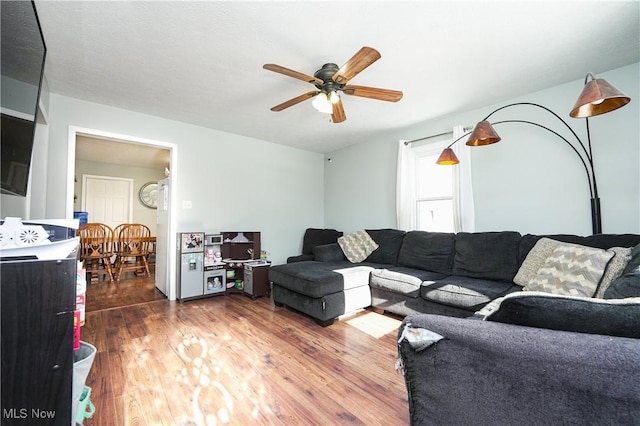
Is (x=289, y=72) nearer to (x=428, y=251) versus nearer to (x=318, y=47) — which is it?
(x=318, y=47)

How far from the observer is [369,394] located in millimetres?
1640

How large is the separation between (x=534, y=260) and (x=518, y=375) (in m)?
2.19

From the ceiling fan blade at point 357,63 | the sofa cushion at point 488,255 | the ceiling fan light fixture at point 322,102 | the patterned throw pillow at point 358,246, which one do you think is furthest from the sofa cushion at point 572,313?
the patterned throw pillow at point 358,246

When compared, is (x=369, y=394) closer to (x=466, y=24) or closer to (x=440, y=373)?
(x=440, y=373)

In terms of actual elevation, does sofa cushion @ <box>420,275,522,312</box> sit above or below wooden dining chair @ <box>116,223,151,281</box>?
below

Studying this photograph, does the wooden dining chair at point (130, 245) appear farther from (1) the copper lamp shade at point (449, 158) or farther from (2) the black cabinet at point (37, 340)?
(1) the copper lamp shade at point (449, 158)

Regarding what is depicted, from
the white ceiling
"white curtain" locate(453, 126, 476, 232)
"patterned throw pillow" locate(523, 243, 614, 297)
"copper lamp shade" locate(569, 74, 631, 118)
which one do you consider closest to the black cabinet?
the white ceiling

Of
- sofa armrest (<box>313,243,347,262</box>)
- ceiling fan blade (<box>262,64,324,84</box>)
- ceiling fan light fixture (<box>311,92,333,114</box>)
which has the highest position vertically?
ceiling fan blade (<box>262,64,324,84</box>)

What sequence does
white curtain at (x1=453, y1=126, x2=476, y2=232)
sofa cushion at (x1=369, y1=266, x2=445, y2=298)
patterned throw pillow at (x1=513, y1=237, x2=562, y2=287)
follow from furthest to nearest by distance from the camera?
white curtain at (x1=453, y1=126, x2=476, y2=232)
sofa cushion at (x1=369, y1=266, x2=445, y2=298)
patterned throw pillow at (x1=513, y1=237, x2=562, y2=287)

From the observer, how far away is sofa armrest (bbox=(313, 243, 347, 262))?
383 centimetres

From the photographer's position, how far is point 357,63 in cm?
191

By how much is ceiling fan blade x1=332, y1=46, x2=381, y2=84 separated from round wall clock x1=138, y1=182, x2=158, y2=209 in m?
6.43

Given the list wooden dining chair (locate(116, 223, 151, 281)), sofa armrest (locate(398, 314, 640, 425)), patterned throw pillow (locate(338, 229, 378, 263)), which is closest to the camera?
sofa armrest (locate(398, 314, 640, 425))

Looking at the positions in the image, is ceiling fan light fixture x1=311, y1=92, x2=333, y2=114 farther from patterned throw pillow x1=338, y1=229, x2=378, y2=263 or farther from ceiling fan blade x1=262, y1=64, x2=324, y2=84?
patterned throw pillow x1=338, y1=229, x2=378, y2=263
